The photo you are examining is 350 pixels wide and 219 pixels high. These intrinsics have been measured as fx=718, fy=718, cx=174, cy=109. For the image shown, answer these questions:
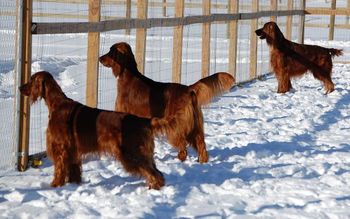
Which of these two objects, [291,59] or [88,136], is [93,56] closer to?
[88,136]

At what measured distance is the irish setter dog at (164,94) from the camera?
7105mm

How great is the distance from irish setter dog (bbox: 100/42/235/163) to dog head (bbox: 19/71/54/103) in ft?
3.96

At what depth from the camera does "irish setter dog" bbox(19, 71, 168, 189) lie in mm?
5992

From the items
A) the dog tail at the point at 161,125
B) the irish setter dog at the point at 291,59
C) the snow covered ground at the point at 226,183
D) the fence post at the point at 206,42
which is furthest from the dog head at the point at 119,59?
the irish setter dog at the point at 291,59

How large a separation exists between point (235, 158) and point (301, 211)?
191cm

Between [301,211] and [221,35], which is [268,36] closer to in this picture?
[301,211]

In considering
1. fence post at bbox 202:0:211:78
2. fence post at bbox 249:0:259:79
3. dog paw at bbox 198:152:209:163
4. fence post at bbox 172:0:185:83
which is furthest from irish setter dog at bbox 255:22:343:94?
dog paw at bbox 198:152:209:163

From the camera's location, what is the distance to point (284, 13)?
1659 centimetres

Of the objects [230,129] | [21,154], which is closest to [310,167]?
[230,129]

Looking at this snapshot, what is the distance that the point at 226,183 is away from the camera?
639 cm

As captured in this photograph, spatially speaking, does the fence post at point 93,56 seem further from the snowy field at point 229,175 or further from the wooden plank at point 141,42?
the wooden plank at point 141,42

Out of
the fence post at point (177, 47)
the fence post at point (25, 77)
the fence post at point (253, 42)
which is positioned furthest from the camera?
the fence post at point (253, 42)

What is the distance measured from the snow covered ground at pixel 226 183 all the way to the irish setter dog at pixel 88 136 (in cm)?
17

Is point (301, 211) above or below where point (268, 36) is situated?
below
